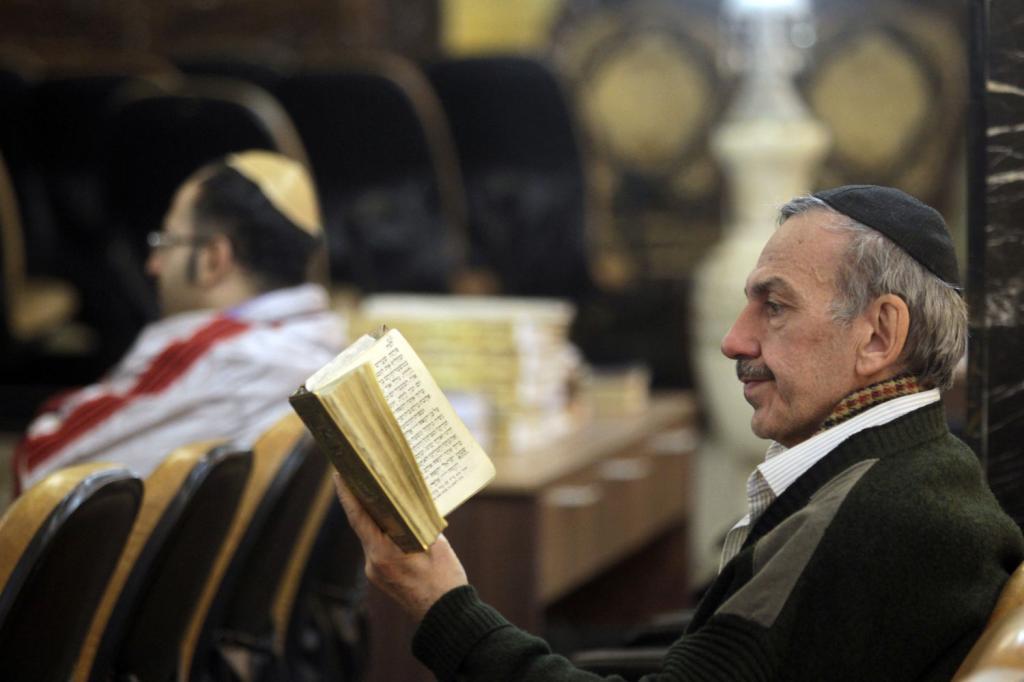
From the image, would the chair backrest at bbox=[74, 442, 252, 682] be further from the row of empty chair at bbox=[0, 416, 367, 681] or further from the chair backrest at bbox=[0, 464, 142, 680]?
the chair backrest at bbox=[0, 464, 142, 680]

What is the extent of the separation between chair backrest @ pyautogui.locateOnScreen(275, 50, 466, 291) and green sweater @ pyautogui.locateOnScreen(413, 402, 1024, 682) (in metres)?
4.01

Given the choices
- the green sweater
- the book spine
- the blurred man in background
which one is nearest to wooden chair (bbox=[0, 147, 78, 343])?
the blurred man in background

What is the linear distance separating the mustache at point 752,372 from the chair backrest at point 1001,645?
0.33 meters

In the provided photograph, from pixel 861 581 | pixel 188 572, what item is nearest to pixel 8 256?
pixel 188 572

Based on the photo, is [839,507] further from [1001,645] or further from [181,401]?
[181,401]

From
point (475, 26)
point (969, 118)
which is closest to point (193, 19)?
point (475, 26)

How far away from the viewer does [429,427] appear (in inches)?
71.9

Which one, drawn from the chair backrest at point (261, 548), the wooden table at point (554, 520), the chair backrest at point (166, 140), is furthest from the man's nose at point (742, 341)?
the chair backrest at point (166, 140)

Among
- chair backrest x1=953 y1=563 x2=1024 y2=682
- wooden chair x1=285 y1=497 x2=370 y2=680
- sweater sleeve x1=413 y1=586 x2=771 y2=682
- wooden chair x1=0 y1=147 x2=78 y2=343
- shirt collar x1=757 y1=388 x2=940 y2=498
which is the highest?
shirt collar x1=757 y1=388 x2=940 y2=498

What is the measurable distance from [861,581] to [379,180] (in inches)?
166

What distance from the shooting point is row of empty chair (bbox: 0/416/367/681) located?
1.93 m

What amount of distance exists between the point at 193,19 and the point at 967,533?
6554 mm

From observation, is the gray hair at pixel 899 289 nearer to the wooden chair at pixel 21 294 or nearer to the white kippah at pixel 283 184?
the white kippah at pixel 283 184

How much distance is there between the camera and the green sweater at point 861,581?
1.64m
